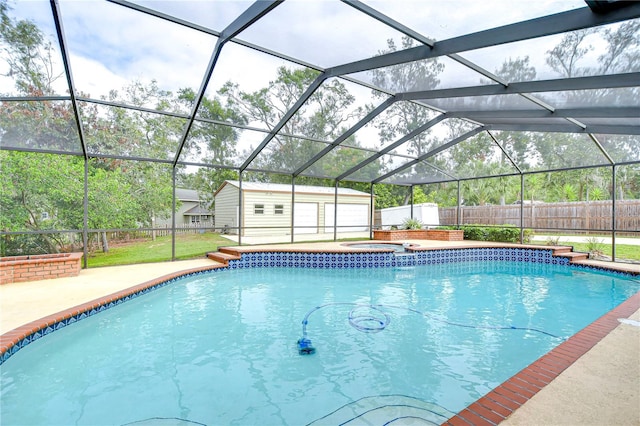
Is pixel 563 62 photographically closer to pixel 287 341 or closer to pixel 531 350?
pixel 531 350

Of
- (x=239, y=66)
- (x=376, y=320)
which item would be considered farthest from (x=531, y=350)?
(x=239, y=66)

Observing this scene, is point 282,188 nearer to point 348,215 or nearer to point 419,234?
point 348,215

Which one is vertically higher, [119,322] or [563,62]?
[563,62]

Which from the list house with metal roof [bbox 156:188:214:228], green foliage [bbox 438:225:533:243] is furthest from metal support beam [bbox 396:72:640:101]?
house with metal roof [bbox 156:188:214:228]

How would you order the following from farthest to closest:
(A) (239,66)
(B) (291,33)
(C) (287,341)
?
(A) (239,66) → (B) (291,33) → (C) (287,341)

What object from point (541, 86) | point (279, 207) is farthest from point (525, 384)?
point (279, 207)

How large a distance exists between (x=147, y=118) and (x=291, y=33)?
643 centimetres

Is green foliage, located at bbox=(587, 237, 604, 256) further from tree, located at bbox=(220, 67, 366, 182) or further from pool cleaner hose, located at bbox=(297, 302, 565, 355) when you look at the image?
tree, located at bbox=(220, 67, 366, 182)

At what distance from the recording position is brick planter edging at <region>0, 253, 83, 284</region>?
18.1 ft

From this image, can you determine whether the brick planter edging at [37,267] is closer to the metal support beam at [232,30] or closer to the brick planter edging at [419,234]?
the metal support beam at [232,30]

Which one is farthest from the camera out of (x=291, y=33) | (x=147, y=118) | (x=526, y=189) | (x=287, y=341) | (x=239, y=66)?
(x=526, y=189)

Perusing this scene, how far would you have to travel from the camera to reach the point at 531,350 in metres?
3.71

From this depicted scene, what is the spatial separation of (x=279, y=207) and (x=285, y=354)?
12.3m

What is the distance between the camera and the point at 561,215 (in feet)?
39.7
